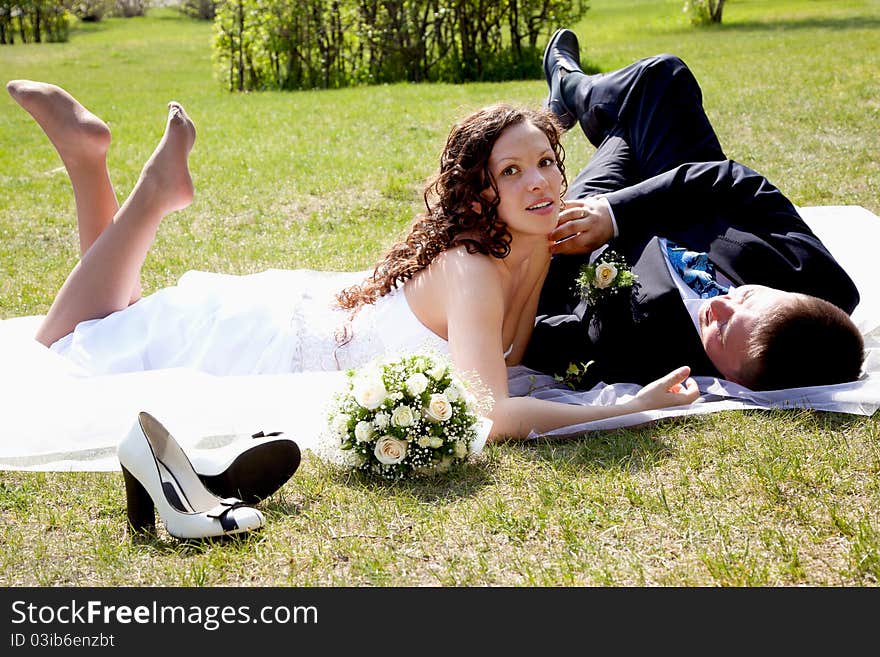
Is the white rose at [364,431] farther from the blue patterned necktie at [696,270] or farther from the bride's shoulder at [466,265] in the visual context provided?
the blue patterned necktie at [696,270]

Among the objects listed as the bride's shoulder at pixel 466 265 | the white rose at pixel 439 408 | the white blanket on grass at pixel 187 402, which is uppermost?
the bride's shoulder at pixel 466 265

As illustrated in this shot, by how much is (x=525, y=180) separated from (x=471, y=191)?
10.2 inches

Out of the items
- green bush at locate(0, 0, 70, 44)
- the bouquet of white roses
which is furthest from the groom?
green bush at locate(0, 0, 70, 44)

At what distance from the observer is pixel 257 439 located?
148 inches

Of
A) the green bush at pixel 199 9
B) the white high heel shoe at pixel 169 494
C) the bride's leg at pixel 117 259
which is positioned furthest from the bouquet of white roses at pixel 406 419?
the green bush at pixel 199 9

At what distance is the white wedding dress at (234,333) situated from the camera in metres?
4.97

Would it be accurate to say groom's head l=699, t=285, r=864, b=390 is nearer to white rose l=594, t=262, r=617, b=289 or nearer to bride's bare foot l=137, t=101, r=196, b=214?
white rose l=594, t=262, r=617, b=289

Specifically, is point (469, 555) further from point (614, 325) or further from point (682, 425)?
point (614, 325)

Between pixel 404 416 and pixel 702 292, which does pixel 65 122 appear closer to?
pixel 404 416

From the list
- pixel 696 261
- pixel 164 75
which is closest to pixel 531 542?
pixel 696 261

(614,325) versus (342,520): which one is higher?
(614,325)

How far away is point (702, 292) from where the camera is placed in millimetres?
4762

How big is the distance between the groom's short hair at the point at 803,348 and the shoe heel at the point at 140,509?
2.67m
